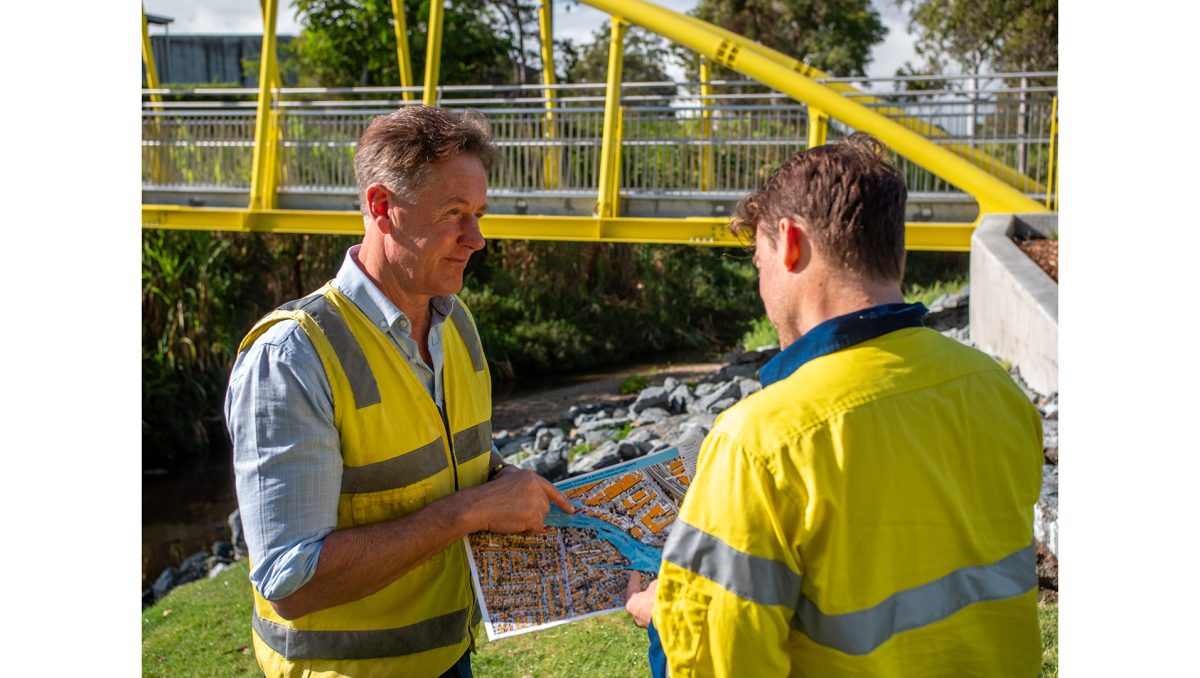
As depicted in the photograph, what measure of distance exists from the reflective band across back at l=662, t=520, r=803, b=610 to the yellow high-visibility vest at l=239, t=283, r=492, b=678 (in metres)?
0.78

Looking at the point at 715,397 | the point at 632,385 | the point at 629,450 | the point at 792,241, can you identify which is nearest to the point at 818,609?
the point at 792,241

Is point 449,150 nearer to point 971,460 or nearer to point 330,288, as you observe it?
point 330,288

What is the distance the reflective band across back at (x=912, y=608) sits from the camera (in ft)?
5.65

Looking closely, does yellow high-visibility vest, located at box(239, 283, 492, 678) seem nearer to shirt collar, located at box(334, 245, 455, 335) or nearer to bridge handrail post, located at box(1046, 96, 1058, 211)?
shirt collar, located at box(334, 245, 455, 335)

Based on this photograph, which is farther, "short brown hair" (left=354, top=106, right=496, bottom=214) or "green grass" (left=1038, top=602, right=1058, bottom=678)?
"green grass" (left=1038, top=602, right=1058, bottom=678)

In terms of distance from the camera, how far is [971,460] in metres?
1.82

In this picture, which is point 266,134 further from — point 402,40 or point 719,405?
point 719,405

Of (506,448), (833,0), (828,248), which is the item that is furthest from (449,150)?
(833,0)

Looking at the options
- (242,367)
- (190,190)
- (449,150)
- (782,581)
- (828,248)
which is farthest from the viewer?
(190,190)

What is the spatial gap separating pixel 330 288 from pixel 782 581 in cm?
123

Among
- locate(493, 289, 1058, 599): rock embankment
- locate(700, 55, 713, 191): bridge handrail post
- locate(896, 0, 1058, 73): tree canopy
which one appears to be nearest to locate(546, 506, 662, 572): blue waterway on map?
locate(493, 289, 1058, 599): rock embankment

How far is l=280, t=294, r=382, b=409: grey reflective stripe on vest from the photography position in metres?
2.16

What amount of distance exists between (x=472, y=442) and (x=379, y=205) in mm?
624

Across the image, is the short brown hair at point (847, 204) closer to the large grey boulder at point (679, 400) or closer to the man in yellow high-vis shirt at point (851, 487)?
the man in yellow high-vis shirt at point (851, 487)
